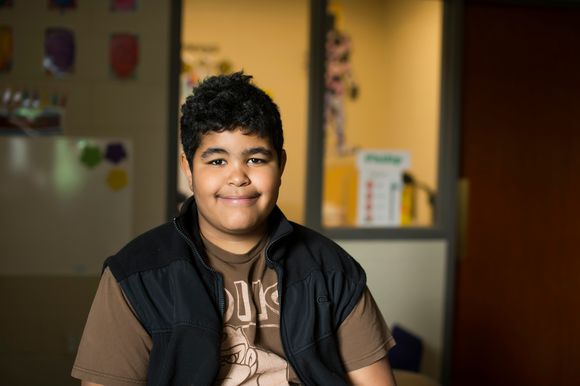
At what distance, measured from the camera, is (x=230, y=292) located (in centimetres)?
126

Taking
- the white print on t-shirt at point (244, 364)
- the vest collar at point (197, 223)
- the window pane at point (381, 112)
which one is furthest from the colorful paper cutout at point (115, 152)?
the white print on t-shirt at point (244, 364)

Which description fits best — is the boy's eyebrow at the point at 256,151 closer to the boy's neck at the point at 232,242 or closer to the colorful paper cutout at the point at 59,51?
the boy's neck at the point at 232,242

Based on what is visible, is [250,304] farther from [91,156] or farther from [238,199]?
[91,156]

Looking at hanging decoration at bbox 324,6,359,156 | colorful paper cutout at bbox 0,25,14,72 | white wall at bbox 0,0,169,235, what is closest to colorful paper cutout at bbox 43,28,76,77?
white wall at bbox 0,0,169,235

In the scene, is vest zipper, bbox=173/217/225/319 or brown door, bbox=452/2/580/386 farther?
brown door, bbox=452/2/580/386

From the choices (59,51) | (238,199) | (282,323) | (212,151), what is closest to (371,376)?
(282,323)

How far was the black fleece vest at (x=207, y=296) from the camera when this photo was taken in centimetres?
117

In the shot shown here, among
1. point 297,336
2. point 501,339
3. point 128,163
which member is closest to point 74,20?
point 128,163

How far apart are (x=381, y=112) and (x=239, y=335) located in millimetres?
2934

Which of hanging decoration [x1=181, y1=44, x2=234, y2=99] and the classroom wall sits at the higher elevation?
hanging decoration [x1=181, y1=44, x2=234, y2=99]

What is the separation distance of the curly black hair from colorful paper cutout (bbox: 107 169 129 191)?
1.52m

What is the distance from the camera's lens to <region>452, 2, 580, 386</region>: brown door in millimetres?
3123

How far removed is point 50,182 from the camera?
267cm

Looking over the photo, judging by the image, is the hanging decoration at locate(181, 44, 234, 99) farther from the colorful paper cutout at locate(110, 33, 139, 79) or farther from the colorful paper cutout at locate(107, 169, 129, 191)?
the colorful paper cutout at locate(107, 169, 129, 191)
